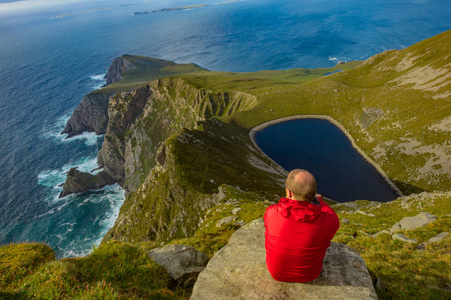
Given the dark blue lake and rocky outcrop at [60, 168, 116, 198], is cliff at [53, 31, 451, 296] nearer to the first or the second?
the dark blue lake

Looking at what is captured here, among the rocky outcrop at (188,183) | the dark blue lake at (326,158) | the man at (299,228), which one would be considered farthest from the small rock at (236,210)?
the dark blue lake at (326,158)

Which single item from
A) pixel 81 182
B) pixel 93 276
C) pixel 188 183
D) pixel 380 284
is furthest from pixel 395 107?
pixel 81 182

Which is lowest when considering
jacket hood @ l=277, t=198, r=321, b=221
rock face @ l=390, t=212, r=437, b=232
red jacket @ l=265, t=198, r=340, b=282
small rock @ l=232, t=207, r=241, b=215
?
small rock @ l=232, t=207, r=241, b=215

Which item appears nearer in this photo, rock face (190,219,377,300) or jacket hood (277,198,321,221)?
jacket hood (277,198,321,221)

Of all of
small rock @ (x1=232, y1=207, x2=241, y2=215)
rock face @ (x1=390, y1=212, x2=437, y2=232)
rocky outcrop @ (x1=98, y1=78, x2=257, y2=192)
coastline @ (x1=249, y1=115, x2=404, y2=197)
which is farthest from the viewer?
rocky outcrop @ (x1=98, y1=78, x2=257, y2=192)

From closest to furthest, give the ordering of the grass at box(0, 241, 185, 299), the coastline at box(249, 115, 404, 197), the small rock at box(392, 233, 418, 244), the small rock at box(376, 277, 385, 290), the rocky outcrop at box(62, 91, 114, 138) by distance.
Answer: the grass at box(0, 241, 185, 299) < the small rock at box(376, 277, 385, 290) < the small rock at box(392, 233, 418, 244) < the coastline at box(249, 115, 404, 197) < the rocky outcrop at box(62, 91, 114, 138)

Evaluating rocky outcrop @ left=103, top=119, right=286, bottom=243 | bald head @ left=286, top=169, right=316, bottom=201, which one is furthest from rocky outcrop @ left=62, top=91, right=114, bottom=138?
bald head @ left=286, top=169, right=316, bottom=201

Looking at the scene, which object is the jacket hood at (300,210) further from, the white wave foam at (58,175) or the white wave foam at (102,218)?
the white wave foam at (58,175)
